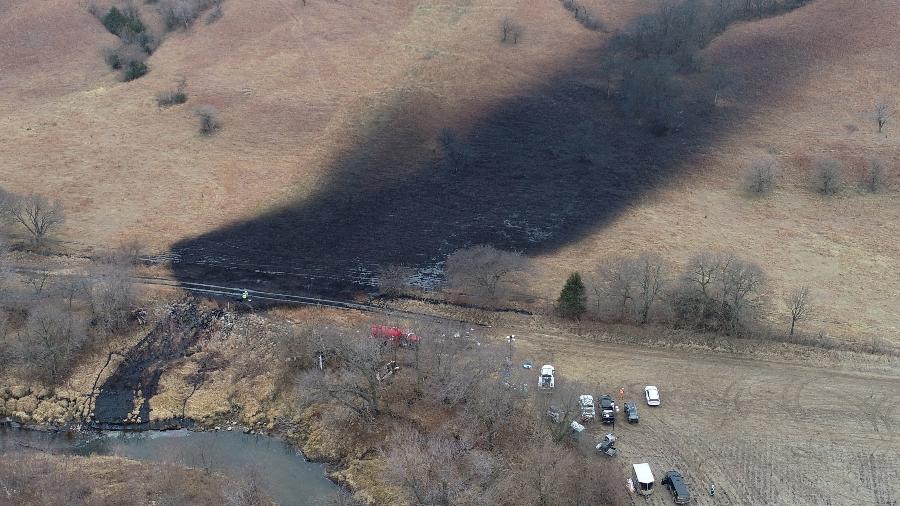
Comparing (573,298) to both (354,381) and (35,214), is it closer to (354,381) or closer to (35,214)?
(354,381)

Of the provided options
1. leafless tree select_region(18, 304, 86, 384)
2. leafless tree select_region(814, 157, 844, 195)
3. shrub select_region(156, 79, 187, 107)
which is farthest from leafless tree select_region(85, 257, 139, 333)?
leafless tree select_region(814, 157, 844, 195)

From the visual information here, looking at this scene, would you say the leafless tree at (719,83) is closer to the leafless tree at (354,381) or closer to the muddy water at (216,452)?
the leafless tree at (354,381)

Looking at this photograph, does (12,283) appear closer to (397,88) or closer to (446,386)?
(446,386)

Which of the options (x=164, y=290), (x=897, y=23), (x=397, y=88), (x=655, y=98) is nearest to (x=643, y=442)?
(x=164, y=290)

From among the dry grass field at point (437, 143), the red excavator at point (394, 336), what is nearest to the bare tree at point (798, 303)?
the dry grass field at point (437, 143)

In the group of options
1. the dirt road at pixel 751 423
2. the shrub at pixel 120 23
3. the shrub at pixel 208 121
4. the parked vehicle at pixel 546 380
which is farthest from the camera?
the shrub at pixel 120 23

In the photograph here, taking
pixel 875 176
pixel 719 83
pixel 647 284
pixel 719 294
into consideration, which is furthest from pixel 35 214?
pixel 875 176
